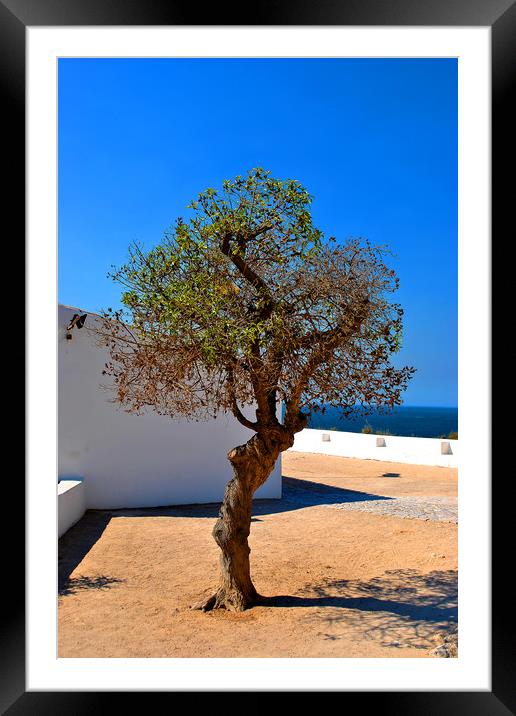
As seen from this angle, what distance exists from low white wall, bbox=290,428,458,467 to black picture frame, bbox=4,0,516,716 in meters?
13.5

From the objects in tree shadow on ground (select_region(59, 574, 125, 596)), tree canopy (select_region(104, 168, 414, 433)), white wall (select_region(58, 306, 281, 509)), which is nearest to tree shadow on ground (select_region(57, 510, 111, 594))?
tree shadow on ground (select_region(59, 574, 125, 596))

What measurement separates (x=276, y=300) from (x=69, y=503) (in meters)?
5.18

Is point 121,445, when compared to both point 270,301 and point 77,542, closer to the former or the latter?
point 77,542

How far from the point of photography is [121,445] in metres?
9.64

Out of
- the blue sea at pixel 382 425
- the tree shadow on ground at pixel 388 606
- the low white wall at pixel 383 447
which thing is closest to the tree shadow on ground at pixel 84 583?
the tree shadow on ground at pixel 388 606

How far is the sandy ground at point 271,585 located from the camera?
4383 mm

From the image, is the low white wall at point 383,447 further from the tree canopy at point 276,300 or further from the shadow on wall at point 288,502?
the tree canopy at point 276,300

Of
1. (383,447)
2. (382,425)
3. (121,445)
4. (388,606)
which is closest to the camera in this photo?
(388,606)

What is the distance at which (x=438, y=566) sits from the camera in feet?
21.4

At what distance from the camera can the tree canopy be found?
4.45 m
